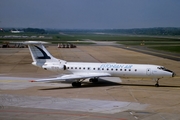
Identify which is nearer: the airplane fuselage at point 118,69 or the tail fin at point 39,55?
the airplane fuselage at point 118,69

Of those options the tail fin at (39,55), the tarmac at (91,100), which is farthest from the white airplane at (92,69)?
the tarmac at (91,100)

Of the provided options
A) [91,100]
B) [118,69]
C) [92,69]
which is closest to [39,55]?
[92,69]

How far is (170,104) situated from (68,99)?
842cm

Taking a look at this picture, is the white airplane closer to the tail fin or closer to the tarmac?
the tail fin

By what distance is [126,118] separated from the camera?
22.0 metres

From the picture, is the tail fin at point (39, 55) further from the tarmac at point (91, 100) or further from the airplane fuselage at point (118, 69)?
the tarmac at point (91, 100)

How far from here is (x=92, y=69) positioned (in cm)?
3656

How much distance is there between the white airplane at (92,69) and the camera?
35031 millimetres

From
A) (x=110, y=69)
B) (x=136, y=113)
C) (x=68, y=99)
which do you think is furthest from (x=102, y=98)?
(x=110, y=69)

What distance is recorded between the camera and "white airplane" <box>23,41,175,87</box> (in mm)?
35031

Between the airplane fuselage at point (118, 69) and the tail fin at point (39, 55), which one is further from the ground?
the tail fin at point (39, 55)

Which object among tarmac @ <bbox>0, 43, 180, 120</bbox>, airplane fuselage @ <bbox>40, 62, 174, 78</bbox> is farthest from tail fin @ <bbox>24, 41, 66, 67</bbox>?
tarmac @ <bbox>0, 43, 180, 120</bbox>

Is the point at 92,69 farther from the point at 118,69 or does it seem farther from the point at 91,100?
the point at 91,100

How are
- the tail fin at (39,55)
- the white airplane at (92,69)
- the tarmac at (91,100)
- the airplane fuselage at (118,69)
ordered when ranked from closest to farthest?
the tarmac at (91,100), the white airplane at (92,69), the airplane fuselage at (118,69), the tail fin at (39,55)
